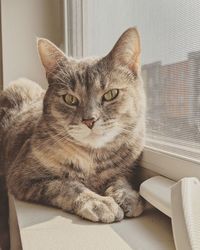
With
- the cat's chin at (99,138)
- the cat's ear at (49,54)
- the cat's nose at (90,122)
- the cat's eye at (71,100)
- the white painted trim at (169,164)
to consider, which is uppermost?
the cat's ear at (49,54)

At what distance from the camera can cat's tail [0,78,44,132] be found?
5.07 feet

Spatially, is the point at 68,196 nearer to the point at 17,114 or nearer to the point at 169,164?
the point at 169,164

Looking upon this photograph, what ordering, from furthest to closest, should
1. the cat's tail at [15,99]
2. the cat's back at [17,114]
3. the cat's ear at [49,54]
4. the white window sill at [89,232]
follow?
1. the cat's tail at [15,99]
2. the cat's back at [17,114]
3. the cat's ear at [49,54]
4. the white window sill at [89,232]

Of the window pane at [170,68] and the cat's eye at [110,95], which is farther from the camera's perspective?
the cat's eye at [110,95]

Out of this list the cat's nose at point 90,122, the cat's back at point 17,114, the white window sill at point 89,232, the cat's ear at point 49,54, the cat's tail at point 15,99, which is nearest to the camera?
the white window sill at point 89,232

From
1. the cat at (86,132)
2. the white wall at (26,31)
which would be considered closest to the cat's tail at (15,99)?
the white wall at (26,31)

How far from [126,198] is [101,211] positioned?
0.10m

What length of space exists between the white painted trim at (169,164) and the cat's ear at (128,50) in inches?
9.8

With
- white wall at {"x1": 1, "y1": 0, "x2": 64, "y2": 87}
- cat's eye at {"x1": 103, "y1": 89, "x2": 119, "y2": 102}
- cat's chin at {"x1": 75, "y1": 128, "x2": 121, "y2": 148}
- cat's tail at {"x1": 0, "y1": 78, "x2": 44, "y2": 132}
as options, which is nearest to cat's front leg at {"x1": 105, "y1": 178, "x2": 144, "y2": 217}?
cat's chin at {"x1": 75, "y1": 128, "x2": 121, "y2": 148}

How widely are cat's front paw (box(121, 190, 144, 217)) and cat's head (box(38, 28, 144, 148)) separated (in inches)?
6.9

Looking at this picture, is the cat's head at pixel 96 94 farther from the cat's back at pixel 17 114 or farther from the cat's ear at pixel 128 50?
the cat's back at pixel 17 114

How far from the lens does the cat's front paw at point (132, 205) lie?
867mm

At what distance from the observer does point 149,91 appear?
1.16 metres

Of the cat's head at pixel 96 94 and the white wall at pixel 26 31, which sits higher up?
the white wall at pixel 26 31
